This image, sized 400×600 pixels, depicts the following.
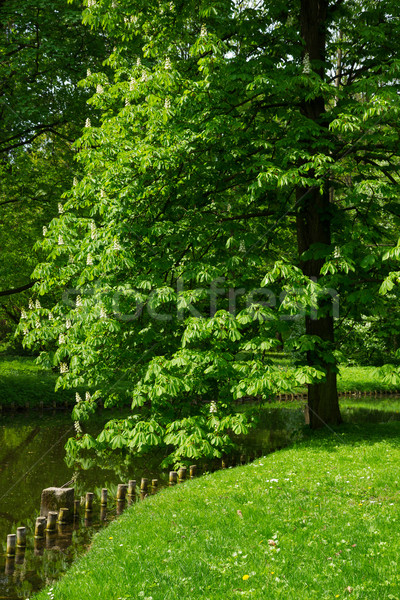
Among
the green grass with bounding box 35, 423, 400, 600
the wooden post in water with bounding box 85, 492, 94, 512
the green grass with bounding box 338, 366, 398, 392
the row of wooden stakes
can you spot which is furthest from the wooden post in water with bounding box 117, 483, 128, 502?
the green grass with bounding box 338, 366, 398, 392

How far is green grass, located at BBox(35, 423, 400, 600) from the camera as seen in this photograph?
5.70m

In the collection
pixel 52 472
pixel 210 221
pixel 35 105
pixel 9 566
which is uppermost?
pixel 35 105

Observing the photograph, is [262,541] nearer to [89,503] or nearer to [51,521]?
[51,521]

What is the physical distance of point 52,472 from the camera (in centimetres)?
1562

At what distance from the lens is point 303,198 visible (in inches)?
561

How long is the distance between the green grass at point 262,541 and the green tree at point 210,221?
1426 millimetres

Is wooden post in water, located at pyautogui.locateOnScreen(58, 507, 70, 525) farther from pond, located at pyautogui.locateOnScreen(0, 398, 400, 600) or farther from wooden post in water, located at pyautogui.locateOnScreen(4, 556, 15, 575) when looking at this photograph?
wooden post in water, located at pyautogui.locateOnScreen(4, 556, 15, 575)

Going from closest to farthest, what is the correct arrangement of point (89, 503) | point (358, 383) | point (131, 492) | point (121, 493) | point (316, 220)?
point (89, 503) → point (121, 493) → point (131, 492) → point (316, 220) → point (358, 383)

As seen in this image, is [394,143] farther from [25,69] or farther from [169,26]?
[25,69]

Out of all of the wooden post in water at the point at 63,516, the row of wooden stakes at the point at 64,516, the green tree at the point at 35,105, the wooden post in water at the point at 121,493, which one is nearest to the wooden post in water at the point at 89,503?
the row of wooden stakes at the point at 64,516

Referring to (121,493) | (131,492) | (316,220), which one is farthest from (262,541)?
(316,220)

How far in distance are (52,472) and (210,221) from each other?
8.82m

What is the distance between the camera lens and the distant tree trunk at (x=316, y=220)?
14.2 metres

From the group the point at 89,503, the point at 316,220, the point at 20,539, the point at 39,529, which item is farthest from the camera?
the point at 316,220
